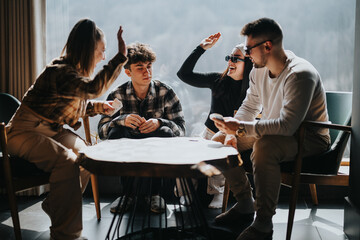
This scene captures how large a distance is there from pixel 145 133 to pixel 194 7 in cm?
147

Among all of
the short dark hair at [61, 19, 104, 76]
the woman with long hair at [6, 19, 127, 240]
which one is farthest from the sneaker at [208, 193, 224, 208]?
the short dark hair at [61, 19, 104, 76]

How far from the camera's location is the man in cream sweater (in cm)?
193

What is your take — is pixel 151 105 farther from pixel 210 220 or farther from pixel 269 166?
pixel 269 166

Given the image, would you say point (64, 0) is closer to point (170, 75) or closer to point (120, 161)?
point (170, 75)

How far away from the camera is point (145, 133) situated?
2.61 metres

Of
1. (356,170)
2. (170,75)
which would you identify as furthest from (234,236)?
(170,75)

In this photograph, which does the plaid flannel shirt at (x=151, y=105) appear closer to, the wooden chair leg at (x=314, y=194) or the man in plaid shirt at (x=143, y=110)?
the man in plaid shirt at (x=143, y=110)

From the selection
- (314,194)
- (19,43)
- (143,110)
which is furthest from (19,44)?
(314,194)

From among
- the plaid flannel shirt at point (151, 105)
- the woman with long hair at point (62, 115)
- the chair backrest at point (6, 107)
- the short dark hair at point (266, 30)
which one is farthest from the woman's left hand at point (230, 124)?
the chair backrest at point (6, 107)

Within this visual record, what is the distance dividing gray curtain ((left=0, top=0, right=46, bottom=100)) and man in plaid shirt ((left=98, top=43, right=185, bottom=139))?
0.81 m

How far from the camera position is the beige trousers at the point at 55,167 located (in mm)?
1880

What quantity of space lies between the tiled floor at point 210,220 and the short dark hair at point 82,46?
3.48 feet

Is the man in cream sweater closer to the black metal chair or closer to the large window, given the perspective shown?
the black metal chair

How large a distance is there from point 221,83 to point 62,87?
1342 mm
